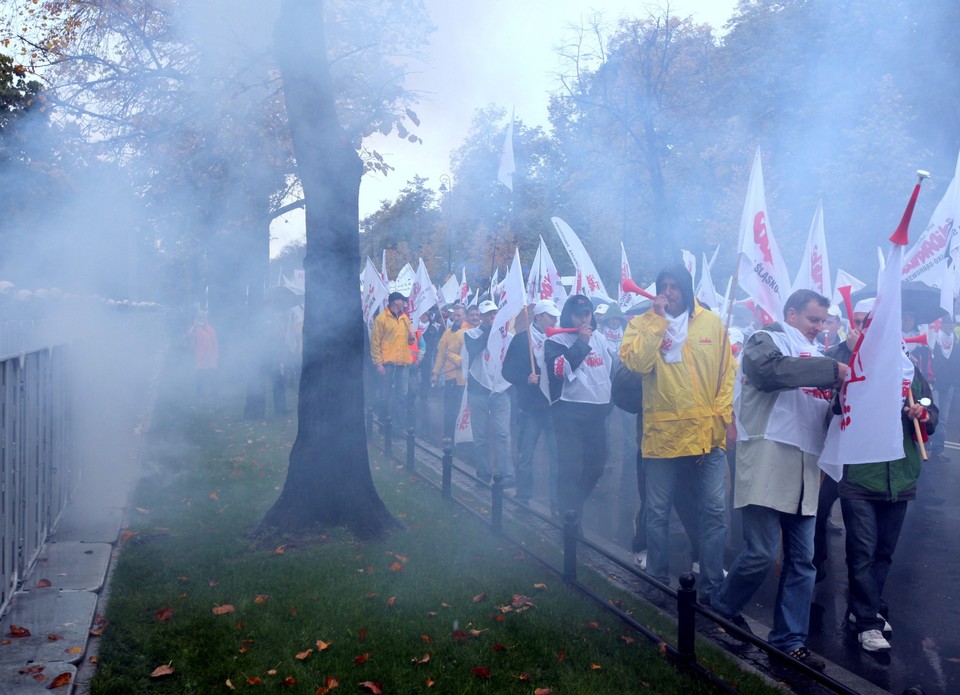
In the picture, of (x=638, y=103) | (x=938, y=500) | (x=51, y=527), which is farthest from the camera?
(x=638, y=103)

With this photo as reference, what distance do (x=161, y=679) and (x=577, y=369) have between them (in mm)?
4153

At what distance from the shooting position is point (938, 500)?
29.8 feet

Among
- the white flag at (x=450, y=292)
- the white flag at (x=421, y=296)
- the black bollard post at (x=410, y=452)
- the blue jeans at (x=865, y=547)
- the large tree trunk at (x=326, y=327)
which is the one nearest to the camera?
the blue jeans at (x=865, y=547)

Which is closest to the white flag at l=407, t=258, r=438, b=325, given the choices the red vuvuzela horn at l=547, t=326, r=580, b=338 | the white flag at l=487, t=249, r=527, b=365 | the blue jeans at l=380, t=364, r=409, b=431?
the blue jeans at l=380, t=364, r=409, b=431

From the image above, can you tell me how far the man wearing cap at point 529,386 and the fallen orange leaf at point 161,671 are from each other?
447 centimetres

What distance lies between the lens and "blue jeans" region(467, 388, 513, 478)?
9359 mm

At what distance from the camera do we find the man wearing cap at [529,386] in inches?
339

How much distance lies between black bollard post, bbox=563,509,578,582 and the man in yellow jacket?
60 centimetres

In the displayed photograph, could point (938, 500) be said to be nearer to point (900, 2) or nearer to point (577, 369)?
point (577, 369)

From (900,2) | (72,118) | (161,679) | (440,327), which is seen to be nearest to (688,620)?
(161,679)

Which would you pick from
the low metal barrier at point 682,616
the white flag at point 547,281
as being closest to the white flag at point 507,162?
the white flag at point 547,281

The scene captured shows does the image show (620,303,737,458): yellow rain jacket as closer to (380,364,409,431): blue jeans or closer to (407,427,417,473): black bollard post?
(407,427,417,473): black bollard post

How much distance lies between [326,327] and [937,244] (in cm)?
476

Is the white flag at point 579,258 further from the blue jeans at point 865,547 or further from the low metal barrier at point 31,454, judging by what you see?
the blue jeans at point 865,547
